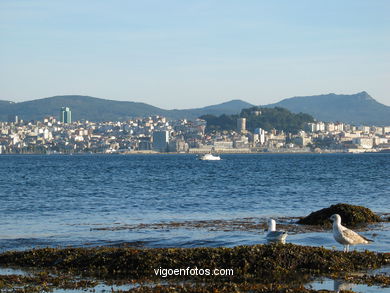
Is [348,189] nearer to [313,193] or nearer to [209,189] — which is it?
[313,193]

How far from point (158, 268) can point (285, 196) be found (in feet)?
86.4

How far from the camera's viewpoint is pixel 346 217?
957 inches

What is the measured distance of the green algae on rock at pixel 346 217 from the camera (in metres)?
23.9

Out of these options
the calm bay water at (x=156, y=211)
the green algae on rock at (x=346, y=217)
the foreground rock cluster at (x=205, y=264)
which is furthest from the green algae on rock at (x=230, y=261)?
the green algae on rock at (x=346, y=217)

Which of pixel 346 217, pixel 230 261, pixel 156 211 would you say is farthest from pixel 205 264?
pixel 156 211

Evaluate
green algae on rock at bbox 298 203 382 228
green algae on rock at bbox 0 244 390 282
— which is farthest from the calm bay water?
green algae on rock at bbox 0 244 390 282

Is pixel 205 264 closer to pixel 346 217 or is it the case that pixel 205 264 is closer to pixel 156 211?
pixel 346 217

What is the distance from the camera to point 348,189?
47.8 m

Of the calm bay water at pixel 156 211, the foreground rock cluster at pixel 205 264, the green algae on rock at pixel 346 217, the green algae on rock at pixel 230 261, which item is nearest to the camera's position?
the foreground rock cluster at pixel 205 264

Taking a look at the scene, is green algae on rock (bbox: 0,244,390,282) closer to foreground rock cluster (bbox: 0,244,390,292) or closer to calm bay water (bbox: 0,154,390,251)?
foreground rock cluster (bbox: 0,244,390,292)

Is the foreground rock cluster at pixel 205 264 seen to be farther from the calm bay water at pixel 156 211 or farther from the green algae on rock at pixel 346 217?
the green algae on rock at pixel 346 217

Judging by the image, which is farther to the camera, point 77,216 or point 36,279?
point 77,216

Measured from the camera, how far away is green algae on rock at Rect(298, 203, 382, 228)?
2394 cm

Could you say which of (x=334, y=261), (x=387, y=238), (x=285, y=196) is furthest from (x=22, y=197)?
(x=334, y=261)
